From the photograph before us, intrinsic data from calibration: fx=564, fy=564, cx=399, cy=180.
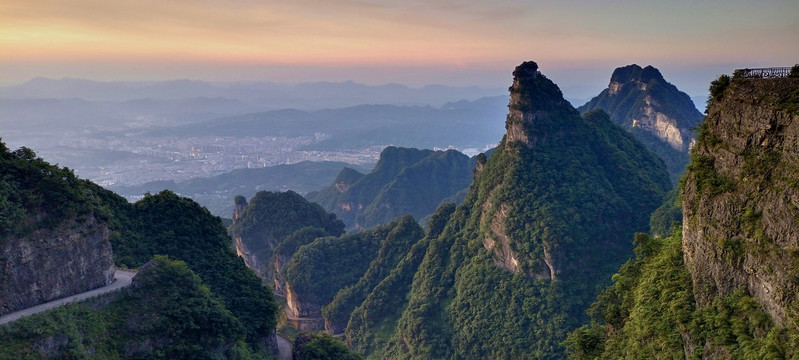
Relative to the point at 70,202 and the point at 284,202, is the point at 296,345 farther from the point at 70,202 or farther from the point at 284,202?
the point at 284,202

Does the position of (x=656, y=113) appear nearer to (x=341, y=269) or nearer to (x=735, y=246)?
(x=341, y=269)

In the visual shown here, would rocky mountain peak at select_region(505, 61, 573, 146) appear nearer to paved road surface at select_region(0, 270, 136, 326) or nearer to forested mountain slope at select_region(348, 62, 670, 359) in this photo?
forested mountain slope at select_region(348, 62, 670, 359)

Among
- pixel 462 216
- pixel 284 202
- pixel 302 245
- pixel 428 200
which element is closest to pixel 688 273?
pixel 462 216

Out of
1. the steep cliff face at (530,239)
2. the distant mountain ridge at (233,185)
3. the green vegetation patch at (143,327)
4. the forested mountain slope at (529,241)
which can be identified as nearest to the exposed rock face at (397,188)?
the distant mountain ridge at (233,185)

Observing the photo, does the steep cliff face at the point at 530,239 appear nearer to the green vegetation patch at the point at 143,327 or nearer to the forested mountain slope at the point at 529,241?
the forested mountain slope at the point at 529,241

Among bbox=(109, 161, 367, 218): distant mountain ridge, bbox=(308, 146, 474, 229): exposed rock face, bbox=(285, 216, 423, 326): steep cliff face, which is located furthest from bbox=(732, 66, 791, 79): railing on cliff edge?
bbox=(109, 161, 367, 218): distant mountain ridge
